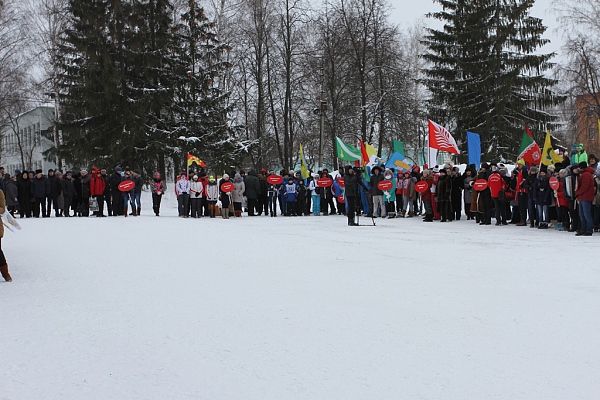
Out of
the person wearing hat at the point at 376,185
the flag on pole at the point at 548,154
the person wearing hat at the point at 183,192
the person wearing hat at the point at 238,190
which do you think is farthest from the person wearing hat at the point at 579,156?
the person wearing hat at the point at 183,192

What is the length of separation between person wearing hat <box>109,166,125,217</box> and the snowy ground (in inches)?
410

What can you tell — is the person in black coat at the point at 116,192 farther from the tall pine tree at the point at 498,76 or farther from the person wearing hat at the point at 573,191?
the tall pine tree at the point at 498,76

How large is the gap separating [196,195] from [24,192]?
5989 millimetres

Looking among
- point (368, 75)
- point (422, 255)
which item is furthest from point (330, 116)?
point (422, 255)

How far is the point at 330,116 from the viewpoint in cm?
4106

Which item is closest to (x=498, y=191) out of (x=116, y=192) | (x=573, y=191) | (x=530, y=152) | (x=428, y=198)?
(x=530, y=152)

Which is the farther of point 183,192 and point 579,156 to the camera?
point 183,192

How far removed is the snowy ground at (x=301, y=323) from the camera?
189 inches

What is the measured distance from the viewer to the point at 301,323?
6512mm

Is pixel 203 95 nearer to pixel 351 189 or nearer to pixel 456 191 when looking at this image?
pixel 351 189

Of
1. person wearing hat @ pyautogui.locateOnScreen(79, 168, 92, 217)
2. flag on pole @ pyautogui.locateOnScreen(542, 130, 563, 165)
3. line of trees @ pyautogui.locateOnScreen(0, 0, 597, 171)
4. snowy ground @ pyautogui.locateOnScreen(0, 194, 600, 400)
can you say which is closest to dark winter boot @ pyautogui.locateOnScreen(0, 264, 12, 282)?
snowy ground @ pyautogui.locateOnScreen(0, 194, 600, 400)

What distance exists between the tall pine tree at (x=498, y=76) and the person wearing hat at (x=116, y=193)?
1917cm

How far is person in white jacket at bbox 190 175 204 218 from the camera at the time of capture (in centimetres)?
2262

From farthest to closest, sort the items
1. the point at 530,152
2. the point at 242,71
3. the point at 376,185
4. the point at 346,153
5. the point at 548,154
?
the point at 242,71 < the point at 346,153 < the point at 376,185 < the point at 530,152 < the point at 548,154
